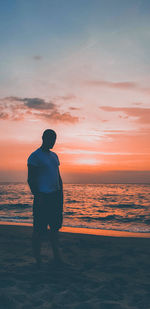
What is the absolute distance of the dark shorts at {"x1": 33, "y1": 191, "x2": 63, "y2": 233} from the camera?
367 cm

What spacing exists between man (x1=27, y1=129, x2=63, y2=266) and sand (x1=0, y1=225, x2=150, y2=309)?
481mm

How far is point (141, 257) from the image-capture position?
15.0ft

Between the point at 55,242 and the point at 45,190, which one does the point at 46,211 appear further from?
the point at 55,242

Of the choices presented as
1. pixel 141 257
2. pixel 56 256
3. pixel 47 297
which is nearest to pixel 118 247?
pixel 141 257

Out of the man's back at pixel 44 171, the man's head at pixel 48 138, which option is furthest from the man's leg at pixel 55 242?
the man's head at pixel 48 138

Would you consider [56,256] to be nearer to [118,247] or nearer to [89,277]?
[89,277]

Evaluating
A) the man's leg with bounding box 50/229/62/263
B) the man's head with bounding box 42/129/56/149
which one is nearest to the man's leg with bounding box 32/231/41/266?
the man's leg with bounding box 50/229/62/263

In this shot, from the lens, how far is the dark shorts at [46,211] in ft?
12.0

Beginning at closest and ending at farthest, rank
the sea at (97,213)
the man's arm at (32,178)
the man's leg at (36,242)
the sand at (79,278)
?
the sand at (79,278) → the man's arm at (32,178) → the man's leg at (36,242) → the sea at (97,213)

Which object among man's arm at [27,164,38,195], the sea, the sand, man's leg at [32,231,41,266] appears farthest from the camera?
the sea

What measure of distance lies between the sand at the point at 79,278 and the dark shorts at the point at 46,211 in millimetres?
664

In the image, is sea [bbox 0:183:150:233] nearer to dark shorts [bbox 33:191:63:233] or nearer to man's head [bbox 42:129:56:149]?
dark shorts [bbox 33:191:63:233]

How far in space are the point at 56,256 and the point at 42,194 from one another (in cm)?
107

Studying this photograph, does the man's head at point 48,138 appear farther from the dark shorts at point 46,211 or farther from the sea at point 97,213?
the sea at point 97,213
